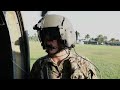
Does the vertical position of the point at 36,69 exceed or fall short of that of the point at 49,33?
it falls short

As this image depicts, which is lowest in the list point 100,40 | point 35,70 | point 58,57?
point 35,70

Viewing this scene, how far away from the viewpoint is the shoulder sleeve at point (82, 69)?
Result: 19.0 feet

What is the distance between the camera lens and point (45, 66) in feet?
19.2

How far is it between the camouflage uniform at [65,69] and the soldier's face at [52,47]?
2.7 inches

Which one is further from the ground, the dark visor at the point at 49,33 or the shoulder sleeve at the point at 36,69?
the dark visor at the point at 49,33

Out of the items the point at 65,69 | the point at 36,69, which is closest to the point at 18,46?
the point at 36,69

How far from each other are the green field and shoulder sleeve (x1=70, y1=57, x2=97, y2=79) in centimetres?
7

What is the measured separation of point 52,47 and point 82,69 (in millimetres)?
368

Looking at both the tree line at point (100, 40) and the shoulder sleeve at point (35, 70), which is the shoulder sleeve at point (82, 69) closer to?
the tree line at point (100, 40)

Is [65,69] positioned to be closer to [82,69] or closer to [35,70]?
[82,69]

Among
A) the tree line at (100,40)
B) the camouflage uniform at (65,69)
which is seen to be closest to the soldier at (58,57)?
the camouflage uniform at (65,69)

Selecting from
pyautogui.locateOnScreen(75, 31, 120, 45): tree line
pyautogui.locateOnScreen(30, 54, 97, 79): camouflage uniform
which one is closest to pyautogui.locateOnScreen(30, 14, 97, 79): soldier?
pyautogui.locateOnScreen(30, 54, 97, 79): camouflage uniform

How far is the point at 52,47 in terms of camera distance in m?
5.85
